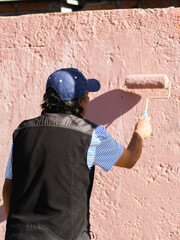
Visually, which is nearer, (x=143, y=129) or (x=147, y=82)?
(x=143, y=129)

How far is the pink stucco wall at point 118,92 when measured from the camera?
2.37 meters

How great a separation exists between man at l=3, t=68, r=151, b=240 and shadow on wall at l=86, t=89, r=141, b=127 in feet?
2.38

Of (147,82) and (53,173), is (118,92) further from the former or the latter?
(53,173)

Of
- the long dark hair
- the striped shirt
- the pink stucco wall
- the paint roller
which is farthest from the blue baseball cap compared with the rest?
the pink stucco wall

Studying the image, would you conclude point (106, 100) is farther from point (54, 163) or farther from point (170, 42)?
point (54, 163)

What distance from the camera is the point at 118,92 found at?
2.45 metres

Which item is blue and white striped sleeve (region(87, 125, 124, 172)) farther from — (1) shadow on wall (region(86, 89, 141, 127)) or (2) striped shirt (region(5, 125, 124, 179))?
(1) shadow on wall (region(86, 89, 141, 127))

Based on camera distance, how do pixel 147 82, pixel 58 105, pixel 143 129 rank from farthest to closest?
pixel 147 82, pixel 143 129, pixel 58 105

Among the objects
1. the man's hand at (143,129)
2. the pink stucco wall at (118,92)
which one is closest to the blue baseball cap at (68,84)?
the man's hand at (143,129)

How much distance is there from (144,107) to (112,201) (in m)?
0.56

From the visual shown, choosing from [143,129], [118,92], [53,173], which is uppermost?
[118,92]

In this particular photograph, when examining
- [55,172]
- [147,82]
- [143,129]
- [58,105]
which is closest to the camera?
[55,172]

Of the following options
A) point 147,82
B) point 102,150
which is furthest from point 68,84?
point 147,82

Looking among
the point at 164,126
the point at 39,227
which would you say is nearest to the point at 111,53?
the point at 164,126
